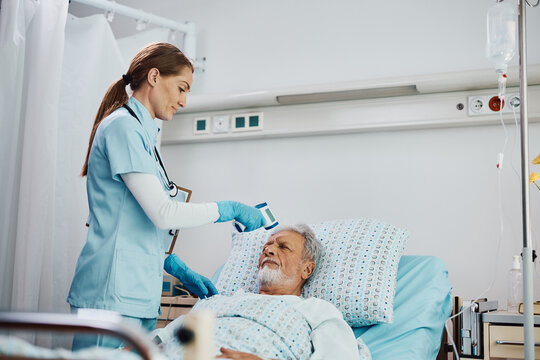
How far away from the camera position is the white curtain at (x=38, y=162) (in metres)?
2.14

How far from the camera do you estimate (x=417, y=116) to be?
8.41 feet

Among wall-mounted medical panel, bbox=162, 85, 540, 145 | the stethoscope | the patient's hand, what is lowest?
the patient's hand

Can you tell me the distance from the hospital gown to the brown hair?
0.66 meters

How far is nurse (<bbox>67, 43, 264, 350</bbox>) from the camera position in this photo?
159 cm

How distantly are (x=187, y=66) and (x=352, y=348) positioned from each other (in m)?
1.02

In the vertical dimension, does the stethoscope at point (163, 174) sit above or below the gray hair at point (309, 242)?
above

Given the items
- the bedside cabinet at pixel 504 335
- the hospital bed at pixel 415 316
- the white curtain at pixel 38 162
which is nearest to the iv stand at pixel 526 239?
the bedside cabinet at pixel 504 335

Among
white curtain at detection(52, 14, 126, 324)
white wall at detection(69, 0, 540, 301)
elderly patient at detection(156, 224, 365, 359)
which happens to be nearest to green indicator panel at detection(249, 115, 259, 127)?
white wall at detection(69, 0, 540, 301)

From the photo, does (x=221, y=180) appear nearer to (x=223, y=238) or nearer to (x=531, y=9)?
(x=223, y=238)

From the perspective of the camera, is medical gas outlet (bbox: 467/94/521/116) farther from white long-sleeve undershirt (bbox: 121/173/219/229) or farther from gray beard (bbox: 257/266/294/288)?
white long-sleeve undershirt (bbox: 121/173/219/229)

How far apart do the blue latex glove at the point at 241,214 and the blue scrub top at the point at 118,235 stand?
8.7 inches

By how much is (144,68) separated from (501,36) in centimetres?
119

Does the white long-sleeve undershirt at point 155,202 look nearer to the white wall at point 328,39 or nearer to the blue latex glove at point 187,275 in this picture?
the blue latex glove at point 187,275

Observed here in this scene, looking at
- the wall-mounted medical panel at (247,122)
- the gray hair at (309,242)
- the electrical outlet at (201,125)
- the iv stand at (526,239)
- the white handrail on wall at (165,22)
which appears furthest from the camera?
the electrical outlet at (201,125)
